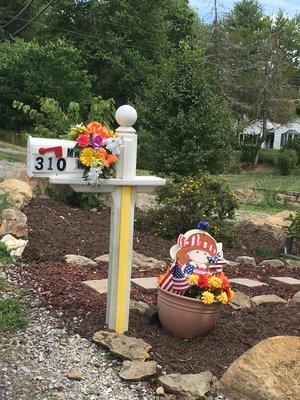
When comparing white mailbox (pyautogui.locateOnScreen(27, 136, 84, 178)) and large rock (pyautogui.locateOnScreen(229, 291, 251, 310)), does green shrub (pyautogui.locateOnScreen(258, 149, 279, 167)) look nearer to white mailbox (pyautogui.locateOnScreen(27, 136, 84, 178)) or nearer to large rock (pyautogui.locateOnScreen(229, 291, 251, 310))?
large rock (pyautogui.locateOnScreen(229, 291, 251, 310))

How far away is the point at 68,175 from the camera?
373cm

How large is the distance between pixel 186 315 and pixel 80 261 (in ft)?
6.58

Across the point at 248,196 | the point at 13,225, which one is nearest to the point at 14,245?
the point at 13,225

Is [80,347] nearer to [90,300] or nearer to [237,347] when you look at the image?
[90,300]

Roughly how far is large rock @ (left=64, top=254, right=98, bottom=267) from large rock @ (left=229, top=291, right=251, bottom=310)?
60.0 inches

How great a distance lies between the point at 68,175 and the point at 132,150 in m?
0.48

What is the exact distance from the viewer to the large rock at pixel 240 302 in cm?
456

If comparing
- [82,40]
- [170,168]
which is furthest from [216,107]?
[82,40]

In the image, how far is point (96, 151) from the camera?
3682 mm

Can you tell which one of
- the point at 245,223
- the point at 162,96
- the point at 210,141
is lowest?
the point at 245,223

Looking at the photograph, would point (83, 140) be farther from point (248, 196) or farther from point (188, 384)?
point (248, 196)

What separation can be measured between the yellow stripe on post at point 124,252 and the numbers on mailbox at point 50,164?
46 centimetres

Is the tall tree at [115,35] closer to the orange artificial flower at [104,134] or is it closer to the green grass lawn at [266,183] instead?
the green grass lawn at [266,183]

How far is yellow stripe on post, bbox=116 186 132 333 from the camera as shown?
153 inches
